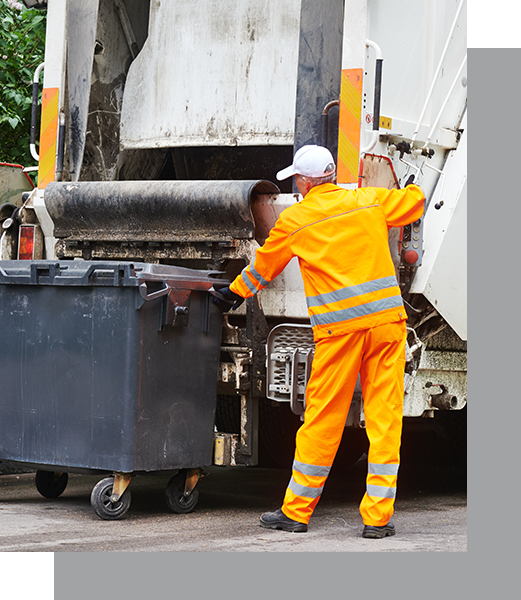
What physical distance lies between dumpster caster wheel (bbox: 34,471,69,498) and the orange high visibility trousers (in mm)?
1199

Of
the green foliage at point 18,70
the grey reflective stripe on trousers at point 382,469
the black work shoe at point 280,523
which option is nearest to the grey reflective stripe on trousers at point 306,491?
the black work shoe at point 280,523

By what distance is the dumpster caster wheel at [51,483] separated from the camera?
434cm

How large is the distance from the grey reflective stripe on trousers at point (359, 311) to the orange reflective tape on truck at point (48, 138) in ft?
5.61

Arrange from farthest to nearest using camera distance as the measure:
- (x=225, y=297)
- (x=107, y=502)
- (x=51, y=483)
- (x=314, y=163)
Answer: (x=51, y=483), (x=225, y=297), (x=107, y=502), (x=314, y=163)

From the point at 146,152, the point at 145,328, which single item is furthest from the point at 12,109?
the point at 145,328

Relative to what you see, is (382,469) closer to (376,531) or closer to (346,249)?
(376,531)

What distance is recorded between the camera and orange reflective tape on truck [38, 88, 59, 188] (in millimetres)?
4680

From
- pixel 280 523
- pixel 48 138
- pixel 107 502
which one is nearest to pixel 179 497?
pixel 107 502

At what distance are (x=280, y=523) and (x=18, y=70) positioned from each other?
393 cm

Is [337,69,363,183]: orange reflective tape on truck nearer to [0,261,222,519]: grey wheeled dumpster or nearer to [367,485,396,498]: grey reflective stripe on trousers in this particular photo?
[0,261,222,519]: grey wheeled dumpster

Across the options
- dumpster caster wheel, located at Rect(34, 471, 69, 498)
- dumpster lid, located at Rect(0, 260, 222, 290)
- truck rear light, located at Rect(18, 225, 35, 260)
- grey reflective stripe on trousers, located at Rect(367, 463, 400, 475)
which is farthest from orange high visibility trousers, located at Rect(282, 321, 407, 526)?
truck rear light, located at Rect(18, 225, 35, 260)

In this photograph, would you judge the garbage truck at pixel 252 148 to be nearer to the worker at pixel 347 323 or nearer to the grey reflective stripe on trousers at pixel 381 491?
the worker at pixel 347 323

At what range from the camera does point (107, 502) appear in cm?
380

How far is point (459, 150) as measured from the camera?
4191 mm
